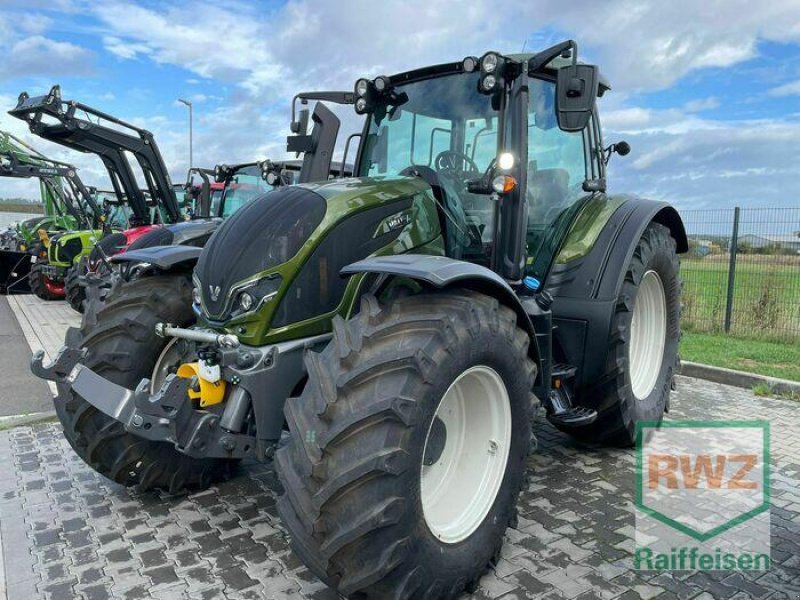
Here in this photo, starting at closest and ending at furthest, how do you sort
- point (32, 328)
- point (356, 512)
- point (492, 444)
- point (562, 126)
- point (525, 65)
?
point (356, 512) < point (492, 444) < point (562, 126) < point (525, 65) < point (32, 328)

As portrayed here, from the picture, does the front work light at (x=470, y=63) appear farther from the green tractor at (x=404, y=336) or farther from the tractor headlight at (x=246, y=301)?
the tractor headlight at (x=246, y=301)

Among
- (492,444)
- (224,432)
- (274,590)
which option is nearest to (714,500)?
(492,444)

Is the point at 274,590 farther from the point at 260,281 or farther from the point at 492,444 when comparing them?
the point at 260,281

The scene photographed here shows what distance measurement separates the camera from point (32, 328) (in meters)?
10.3

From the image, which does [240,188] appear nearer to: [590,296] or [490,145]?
[490,145]

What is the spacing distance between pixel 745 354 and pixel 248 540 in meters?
6.71

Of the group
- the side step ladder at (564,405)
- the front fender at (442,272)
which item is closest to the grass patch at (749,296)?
the side step ladder at (564,405)

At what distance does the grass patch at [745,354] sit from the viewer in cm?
695

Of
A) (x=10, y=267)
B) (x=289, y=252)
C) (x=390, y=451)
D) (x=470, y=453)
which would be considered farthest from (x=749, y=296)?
(x=10, y=267)

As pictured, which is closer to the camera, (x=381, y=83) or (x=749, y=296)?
(x=381, y=83)

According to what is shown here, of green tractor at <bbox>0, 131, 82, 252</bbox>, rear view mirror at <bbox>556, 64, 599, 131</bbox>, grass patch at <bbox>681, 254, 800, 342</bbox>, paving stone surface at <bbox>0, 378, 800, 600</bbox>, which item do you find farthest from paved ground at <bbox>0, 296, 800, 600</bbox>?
green tractor at <bbox>0, 131, 82, 252</bbox>

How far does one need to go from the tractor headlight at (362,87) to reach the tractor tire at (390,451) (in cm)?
189

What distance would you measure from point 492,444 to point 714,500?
1687 millimetres

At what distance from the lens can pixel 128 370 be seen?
3486 mm
